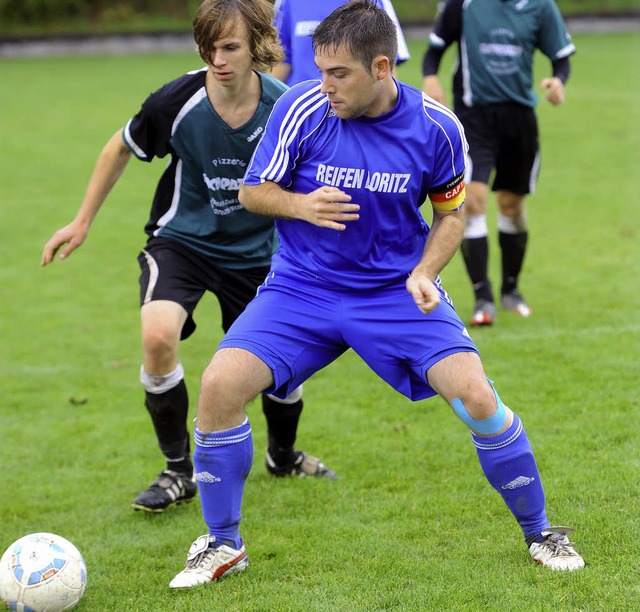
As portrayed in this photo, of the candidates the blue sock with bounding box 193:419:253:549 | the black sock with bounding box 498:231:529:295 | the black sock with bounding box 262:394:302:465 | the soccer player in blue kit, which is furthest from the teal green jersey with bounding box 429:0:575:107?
the blue sock with bounding box 193:419:253:549

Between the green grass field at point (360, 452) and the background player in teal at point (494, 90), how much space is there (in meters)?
0.69

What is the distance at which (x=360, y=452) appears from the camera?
557 cm

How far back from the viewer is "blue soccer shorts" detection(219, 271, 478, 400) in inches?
156

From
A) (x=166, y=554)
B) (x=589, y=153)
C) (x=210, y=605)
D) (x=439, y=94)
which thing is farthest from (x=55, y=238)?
(x=589, y=153)

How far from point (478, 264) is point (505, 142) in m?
0.96

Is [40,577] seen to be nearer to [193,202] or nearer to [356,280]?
[356,280]

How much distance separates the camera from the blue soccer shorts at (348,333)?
3965 millimetres

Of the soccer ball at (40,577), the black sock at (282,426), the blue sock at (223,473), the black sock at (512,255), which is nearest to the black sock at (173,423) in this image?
the black sock at (282,426)

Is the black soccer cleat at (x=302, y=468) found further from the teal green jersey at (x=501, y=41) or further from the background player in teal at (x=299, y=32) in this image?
the teal green jersey at (x=501, y=41)

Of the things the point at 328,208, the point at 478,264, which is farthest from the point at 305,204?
the point at 478,264

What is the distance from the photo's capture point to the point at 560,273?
9.18 meters

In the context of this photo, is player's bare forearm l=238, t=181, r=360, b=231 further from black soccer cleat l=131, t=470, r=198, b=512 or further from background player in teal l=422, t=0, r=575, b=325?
background player in teal l=422, t=0, r=575, b=325

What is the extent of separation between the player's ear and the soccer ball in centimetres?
216

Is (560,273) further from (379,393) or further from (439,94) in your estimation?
(379,393)
